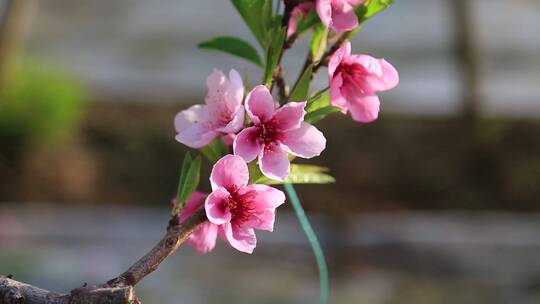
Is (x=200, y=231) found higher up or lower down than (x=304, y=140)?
lower down

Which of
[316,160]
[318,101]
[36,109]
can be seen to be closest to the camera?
[318,101]

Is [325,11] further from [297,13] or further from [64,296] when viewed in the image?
[64,296]

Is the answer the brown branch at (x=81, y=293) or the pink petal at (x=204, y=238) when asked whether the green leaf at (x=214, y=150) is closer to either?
the pink petal at (x=204, y=238)

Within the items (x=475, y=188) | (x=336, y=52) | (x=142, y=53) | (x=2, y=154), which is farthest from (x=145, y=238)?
(x=336, y=52)

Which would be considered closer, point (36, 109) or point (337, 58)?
point (337, 58)

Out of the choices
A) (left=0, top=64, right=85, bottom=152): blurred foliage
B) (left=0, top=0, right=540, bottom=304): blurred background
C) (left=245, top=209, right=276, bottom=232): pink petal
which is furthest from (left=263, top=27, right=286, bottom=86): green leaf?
(left=0, top=64, right=85, bottom=152): blurred foliage

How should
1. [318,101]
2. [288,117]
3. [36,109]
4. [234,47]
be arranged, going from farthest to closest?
[36,109] < [234,47] < [318,101] < [288,117]

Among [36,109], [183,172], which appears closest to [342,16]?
[183,172]

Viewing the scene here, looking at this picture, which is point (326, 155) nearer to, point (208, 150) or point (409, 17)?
point (409, 17)
